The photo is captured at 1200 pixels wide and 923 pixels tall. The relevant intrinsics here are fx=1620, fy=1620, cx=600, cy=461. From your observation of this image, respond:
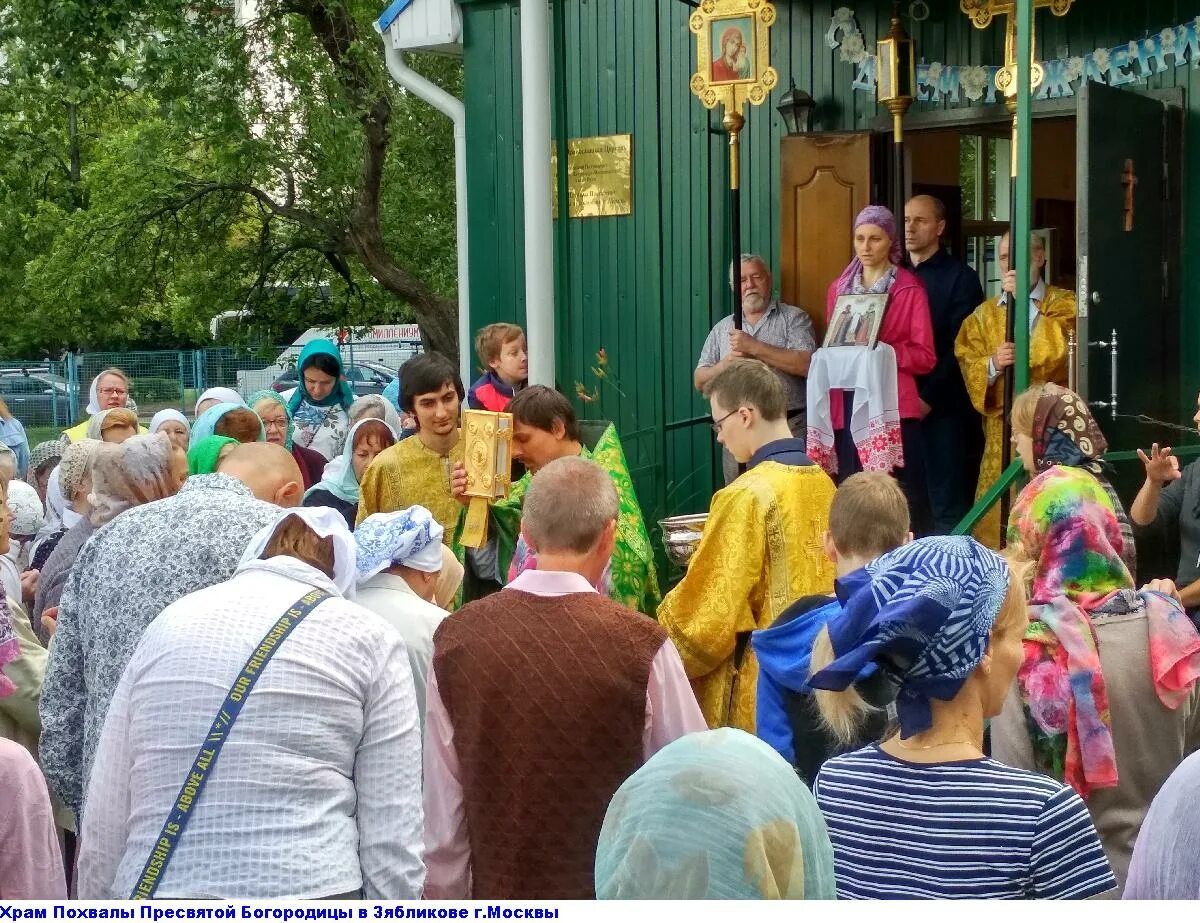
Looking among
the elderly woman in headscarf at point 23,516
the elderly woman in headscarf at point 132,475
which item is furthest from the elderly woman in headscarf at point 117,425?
the elderly woman in headscarf at point 132,475

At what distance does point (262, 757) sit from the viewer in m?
2.88

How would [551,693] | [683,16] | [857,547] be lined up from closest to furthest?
[551,693]
[857,547]
[683,16]

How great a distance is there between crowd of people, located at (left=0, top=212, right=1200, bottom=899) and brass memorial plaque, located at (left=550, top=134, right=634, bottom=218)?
384 cm

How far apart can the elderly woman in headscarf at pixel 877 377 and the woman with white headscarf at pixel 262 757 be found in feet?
15.5

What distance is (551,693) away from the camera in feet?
11.5

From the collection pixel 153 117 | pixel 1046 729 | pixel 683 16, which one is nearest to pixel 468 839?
pixel 1046 729

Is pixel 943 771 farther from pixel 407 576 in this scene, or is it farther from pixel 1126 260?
pixel 1126 260

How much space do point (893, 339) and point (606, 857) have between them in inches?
230

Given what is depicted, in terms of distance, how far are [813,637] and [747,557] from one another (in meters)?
0.99

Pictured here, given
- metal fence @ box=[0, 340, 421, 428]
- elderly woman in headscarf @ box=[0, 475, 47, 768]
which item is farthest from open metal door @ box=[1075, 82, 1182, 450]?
metal fence @ box=[0, 340, 421, 428]

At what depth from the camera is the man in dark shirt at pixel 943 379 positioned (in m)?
7.97

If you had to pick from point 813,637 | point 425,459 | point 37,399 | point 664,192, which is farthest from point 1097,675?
point 37,399

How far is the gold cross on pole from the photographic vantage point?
741 centimetres

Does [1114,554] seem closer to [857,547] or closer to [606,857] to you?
[857,547]
